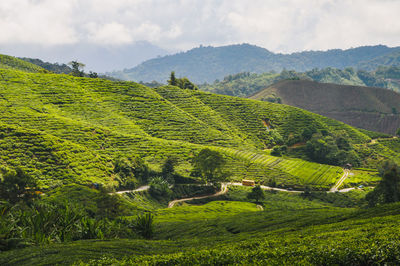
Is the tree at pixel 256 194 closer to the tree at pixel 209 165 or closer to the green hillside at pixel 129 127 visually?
the tree at pixel 209 165

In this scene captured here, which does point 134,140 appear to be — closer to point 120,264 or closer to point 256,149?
point 256,149

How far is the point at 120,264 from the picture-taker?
1695 cm

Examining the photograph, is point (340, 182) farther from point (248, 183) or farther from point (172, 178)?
point (172, 178)

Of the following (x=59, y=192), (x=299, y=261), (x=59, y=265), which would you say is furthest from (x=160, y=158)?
(x=299, y=261)

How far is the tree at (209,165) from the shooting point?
72375mm

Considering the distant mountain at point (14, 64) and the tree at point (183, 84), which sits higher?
the distant mountain at point (14, 64)

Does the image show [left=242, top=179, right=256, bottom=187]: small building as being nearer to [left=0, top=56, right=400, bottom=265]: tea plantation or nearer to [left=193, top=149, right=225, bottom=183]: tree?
[left=0, top=56, right=400, bottom=265]: tea plantation

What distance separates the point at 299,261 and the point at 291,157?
316ft

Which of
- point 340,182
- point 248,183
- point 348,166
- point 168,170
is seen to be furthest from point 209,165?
point 348,166

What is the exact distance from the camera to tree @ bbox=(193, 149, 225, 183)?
7238 cm

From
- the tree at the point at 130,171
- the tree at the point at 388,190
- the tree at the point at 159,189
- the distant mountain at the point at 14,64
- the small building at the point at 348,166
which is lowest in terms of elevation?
the tree at the point at 159,189

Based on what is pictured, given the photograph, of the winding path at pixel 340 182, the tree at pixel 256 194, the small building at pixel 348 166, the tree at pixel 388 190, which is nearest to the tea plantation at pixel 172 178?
the winding path at pixel 340 182

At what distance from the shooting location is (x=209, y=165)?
72250 mm

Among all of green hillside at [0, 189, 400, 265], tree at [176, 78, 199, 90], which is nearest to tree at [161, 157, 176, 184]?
green hillside at [0, 189, 400, 265]
